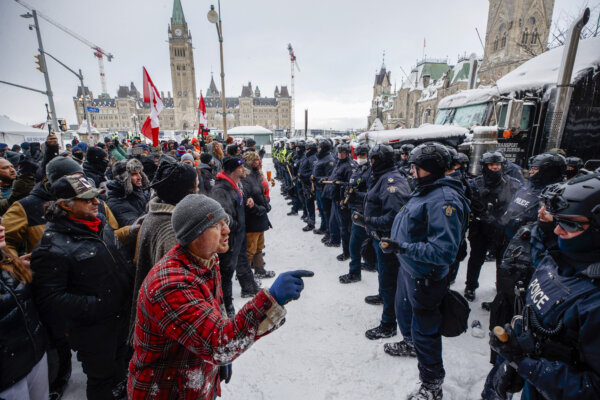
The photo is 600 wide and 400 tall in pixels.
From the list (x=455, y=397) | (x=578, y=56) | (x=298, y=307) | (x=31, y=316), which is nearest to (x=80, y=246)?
(x=31, y=316)

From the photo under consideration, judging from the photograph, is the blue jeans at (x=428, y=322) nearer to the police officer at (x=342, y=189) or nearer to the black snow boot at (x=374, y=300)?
the black snow boot at (x=374, y=300)

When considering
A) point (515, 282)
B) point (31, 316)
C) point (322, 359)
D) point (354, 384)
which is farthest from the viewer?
point (322, 359)

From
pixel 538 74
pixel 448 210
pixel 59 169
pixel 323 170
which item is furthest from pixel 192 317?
pixel 538 74

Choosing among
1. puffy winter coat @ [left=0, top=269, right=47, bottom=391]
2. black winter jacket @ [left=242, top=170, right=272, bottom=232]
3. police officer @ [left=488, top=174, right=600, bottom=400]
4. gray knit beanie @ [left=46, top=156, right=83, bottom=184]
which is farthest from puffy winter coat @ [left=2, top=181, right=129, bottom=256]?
police officer @ [left=488, top=174, right=600, bottom=400]

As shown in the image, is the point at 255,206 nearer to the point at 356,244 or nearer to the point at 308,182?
the point at 356,244

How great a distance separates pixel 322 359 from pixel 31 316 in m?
2.73

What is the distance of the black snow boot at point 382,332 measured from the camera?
3561mm

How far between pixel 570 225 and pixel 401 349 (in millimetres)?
2457

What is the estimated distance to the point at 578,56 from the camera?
696cm

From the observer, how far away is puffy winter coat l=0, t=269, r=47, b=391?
158 cm

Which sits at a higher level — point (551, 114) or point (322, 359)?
point (551, 114)

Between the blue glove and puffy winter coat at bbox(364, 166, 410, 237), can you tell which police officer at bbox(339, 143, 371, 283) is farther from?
the blue glove

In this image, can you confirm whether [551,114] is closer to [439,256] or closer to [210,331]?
[439,256]

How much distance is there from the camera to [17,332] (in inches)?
65.2
